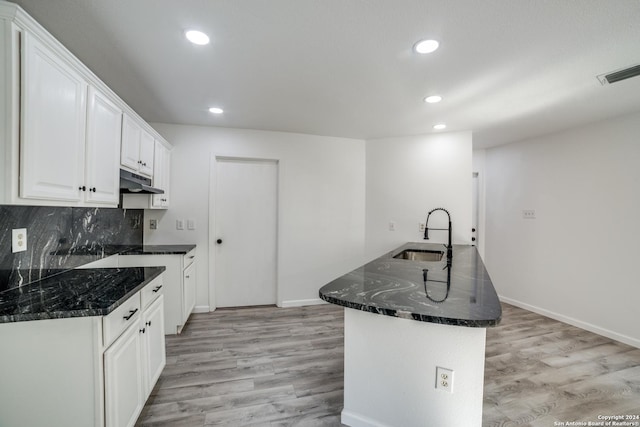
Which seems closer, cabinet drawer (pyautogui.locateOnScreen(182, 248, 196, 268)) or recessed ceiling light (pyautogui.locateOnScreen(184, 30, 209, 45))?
recessed ceiling light (pyautogui.locateOnScreen(184, 30, 209, 45))

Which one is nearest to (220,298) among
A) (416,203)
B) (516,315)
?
(416,203)

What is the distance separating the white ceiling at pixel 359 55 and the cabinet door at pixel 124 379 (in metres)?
1.78

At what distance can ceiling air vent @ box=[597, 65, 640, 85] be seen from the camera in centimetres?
198

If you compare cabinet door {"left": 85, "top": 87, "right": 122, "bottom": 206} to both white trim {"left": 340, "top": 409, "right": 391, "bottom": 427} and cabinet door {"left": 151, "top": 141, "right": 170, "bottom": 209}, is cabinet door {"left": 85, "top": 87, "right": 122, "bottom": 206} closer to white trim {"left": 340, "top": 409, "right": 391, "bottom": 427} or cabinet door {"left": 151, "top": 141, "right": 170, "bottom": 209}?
cabinet door {"left": 151, "top": 141, "right": 170, "bottom": 209}

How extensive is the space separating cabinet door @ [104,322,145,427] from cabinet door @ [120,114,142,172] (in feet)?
4.38

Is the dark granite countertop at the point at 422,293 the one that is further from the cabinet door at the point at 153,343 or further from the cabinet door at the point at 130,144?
the cabinet door at the point at 130,144

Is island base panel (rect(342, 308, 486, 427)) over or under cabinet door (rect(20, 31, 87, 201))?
under

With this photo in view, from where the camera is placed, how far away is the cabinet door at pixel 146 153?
253cm

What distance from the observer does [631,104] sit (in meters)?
2.62

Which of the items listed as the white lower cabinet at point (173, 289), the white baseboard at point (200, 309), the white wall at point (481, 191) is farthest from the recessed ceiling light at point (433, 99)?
the white baseboard at point (200, 309)

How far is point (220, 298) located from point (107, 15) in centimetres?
312

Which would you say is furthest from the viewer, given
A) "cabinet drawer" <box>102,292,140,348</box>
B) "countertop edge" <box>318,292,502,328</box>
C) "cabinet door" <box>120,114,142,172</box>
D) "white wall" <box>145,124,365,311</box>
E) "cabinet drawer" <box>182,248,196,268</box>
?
"white wall" <box>145,124,365,311</box>

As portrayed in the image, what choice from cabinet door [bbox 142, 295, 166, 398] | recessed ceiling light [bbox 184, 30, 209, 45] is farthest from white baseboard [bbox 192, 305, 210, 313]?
recessed ceiling light [bbox 184, 30, 209, 45]

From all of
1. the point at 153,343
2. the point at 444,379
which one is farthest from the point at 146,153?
the point at 444,379
